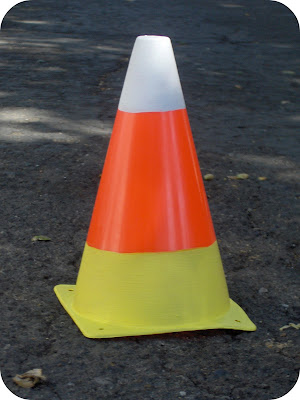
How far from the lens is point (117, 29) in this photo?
8820 mm

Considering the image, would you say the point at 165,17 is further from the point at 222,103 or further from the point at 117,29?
the point at 222,103

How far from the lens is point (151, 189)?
102 inches

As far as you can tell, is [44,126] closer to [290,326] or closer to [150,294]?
[150,294]

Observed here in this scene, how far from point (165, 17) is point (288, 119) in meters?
4.50

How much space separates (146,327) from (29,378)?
0.50 meters

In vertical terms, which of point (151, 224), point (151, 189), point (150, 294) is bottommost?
point (150, 294)

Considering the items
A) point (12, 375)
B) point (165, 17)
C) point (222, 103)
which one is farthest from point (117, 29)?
point (12, 375)

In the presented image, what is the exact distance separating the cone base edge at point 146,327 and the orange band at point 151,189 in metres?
0.29

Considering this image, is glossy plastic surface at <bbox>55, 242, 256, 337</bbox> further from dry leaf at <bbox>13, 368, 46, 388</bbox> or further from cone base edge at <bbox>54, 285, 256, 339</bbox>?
dry leaf at <bbox>13, 368, 46, 388</bbox>

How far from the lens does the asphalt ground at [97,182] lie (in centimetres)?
238

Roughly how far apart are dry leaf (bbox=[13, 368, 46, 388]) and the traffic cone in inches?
11.8

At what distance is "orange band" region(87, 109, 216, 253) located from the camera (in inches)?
102

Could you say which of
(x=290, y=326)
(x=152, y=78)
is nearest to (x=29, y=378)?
(x=290, y=326)

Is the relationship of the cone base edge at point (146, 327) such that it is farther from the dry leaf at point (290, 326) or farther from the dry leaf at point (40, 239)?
the dry leaf at point (40, 239)
